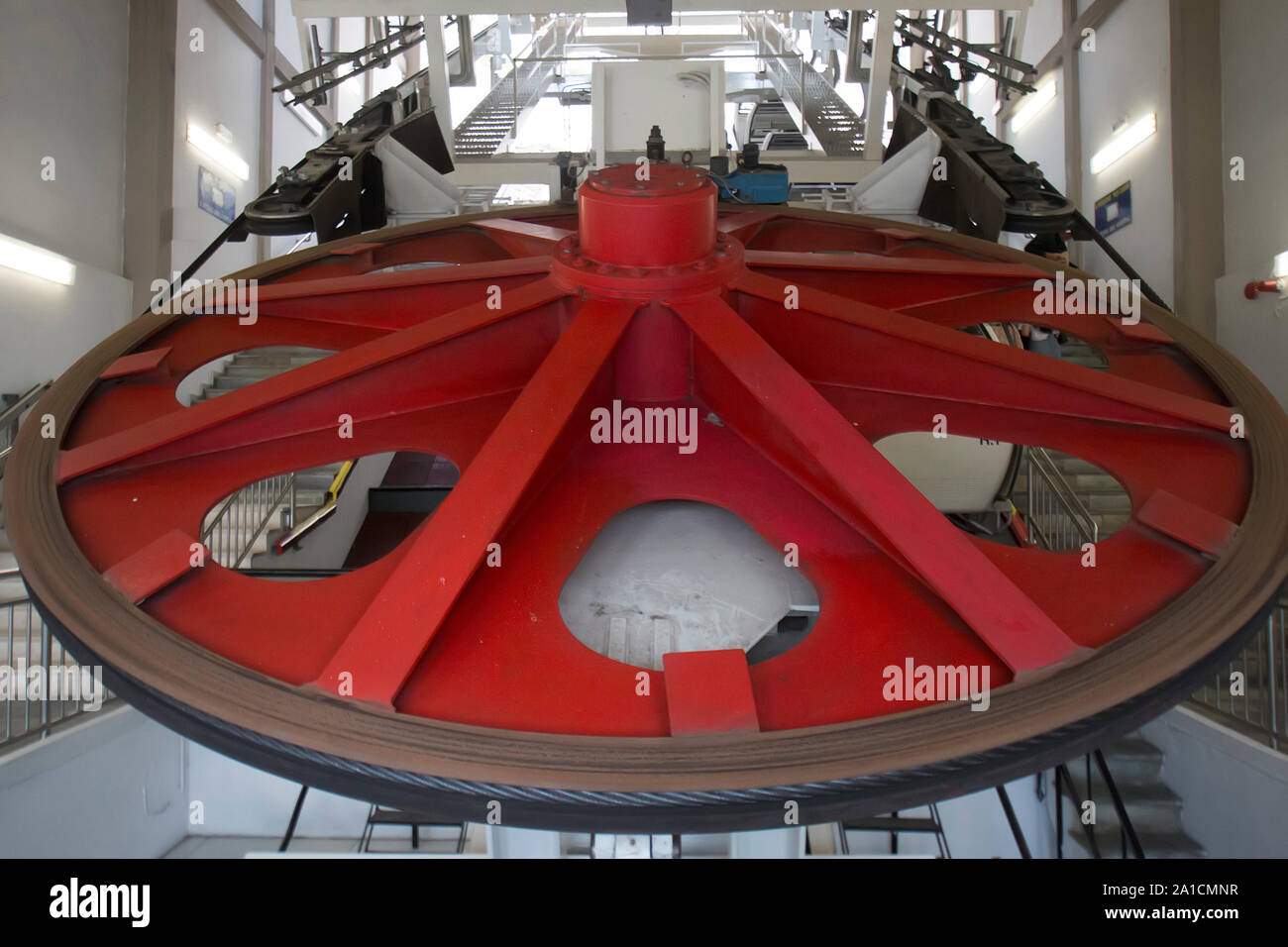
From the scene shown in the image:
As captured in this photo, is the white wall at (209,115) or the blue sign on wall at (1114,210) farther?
the blue sign on wall at (1114,210)

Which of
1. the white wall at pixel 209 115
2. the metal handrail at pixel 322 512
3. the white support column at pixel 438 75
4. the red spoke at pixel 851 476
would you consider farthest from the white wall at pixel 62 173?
the red spoke at pixel 851 476

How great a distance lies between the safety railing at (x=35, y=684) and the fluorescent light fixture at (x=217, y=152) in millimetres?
6893

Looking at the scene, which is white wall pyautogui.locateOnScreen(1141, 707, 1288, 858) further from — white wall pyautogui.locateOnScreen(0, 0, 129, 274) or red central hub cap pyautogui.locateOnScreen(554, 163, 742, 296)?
white wall pyautogui.locateOnScreen(0, 0, 129, 274)

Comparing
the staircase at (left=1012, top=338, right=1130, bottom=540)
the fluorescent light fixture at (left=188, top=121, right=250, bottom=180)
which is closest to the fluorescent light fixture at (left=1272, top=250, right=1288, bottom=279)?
the staircase at (left=1012, top=338, right=1130, bottom=540)

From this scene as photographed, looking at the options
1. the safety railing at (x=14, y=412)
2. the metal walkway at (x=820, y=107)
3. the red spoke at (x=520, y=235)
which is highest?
the metal walkway at (x=820, y=107)

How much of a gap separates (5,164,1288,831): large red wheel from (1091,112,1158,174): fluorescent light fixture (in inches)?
327

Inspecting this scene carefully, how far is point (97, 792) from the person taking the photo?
6309 mm

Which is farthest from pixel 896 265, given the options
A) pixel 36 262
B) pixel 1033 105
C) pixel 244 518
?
pixel 1033 105

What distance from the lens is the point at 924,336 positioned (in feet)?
10.3

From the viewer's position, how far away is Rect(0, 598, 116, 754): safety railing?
5129 millimetres

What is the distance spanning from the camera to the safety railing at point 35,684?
513 cm

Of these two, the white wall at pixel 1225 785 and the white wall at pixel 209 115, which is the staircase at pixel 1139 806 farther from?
the white wall at pixel 209 115

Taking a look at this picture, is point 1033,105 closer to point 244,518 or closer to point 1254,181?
point 1254,181

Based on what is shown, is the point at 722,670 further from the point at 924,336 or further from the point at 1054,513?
the point at 1054,513
